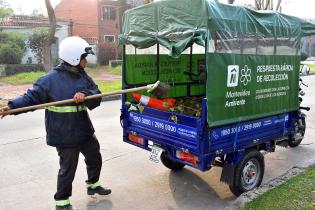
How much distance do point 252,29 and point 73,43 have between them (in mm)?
2173

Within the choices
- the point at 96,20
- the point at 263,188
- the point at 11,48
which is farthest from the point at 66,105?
the point at 96,20

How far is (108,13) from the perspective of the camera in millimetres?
35719

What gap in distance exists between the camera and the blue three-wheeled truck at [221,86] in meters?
4.14

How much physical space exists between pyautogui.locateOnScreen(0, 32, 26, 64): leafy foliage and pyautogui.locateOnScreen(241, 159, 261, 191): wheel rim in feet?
71.4

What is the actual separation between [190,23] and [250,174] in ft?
6.83

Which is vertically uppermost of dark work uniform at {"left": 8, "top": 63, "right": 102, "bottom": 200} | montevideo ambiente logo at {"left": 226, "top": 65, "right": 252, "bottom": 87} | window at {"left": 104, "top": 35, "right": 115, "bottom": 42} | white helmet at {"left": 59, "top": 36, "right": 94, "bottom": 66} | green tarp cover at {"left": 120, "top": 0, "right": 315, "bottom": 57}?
window at {"left": 104, "top": 35, "right": 115, "bottom": 42}

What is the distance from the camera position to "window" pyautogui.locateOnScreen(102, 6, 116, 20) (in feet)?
116

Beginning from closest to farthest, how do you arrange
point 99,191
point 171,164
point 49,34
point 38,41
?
point 99,191 → point 171,164 → point 49,34 → point 38,41

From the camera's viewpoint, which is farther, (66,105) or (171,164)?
(171,164)

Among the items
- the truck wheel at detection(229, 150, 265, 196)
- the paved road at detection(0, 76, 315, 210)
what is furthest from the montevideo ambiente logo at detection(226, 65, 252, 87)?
the paved road at detection(0, 76, 315, 210)

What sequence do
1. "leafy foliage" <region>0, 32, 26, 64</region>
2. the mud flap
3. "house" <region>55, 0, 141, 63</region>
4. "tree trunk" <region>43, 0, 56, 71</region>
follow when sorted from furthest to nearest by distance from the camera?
"house" <region>55, 0, 141, 63</region> < "leafy foliage" <region>0, 32, 26, 64</region> < "tree trunk" <region>43, 0, 56, 71</region> < the mud flap

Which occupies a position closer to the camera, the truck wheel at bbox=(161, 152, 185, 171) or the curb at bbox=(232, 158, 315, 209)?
the curb at bbox=(232, 158, 315, 209)

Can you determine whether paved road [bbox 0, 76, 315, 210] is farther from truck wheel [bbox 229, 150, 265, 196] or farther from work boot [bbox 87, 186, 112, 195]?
truck wheel [bbox 229, 150, 265, 196]

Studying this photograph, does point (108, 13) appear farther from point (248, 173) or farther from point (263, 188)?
point (263, 188)
